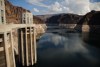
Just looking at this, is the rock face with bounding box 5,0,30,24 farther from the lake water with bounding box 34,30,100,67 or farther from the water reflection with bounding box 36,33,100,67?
the water reflection with bounding box 36,33,100,67

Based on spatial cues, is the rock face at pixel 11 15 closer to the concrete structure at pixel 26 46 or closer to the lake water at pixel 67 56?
the lake water at pixel 67 56

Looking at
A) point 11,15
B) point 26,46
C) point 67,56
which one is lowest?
point 67,56

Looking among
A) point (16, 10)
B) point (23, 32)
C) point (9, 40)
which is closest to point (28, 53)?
point (23, 32)

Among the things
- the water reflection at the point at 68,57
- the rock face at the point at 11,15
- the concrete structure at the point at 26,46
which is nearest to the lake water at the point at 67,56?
the water reflection at the point at 68,57

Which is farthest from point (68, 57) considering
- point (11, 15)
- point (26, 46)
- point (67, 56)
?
point (11, 15)

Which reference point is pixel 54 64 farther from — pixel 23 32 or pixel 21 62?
pixel 23 32

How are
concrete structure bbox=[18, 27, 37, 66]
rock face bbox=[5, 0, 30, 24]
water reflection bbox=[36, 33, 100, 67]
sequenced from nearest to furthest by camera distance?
concrete structure bbox=[18, 27, 37, 66]
water reflection bbox=[36, 33, 100, 67]
rock face bbox=[5, 0, 30, 24]

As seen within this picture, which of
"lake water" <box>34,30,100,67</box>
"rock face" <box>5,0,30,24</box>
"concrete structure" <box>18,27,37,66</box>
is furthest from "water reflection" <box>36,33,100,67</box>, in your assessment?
"rock face" <box>5,0,30,24</box>

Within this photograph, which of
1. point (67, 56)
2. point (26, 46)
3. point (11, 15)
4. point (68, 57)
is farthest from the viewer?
point (11, 15)

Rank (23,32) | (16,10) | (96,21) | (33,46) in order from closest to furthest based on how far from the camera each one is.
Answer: (23,32), (33,46), (16,10), (96,21)

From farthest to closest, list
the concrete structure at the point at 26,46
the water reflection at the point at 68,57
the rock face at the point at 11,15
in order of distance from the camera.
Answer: the rock face at the point at 11,15 < the water reflection at the point at 68,57 < the concrete structure at the point at 26,46

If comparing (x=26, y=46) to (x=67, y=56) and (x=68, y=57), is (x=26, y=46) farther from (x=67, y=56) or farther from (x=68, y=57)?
(x=67, y=56)
